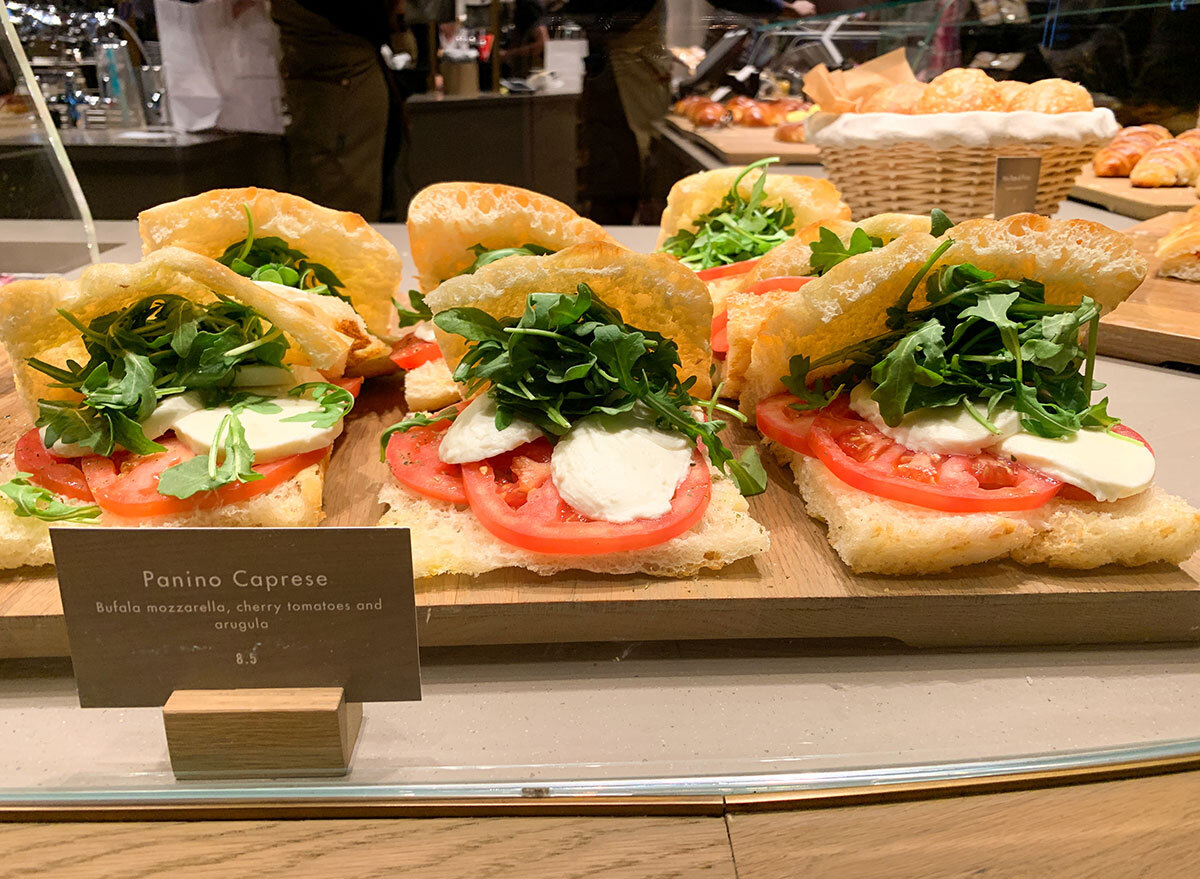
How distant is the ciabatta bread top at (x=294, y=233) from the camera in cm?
195

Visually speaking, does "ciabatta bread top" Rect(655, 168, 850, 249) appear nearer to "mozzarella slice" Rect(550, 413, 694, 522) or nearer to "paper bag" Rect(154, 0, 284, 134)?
"mozzarella slice" Rect(550, 413, 694, 522)

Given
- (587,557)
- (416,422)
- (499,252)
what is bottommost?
(587,557)

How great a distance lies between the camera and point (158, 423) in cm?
153

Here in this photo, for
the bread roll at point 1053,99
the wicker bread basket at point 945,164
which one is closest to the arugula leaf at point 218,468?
the wicker bread basket at point 945,164

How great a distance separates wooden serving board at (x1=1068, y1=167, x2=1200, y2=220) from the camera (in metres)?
3.72

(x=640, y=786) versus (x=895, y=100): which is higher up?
(x=895, y=100)

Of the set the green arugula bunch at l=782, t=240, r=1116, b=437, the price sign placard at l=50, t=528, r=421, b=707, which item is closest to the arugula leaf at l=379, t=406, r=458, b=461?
the price sign placard at l=50, t=528, r=421, b=707

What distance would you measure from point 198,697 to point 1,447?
1023 millimetres

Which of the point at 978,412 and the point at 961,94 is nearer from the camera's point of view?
the point at 978,412

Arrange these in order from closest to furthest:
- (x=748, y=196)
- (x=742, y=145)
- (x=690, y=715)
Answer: (x=690, y=715) < (x=748, y=196) < (x=742, y=145)

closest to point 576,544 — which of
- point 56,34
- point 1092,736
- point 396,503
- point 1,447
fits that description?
point 396,503

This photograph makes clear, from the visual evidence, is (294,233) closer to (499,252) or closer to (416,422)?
(499,252)

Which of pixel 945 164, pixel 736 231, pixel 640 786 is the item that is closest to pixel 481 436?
pixel 640 786

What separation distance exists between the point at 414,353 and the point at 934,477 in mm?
1298
